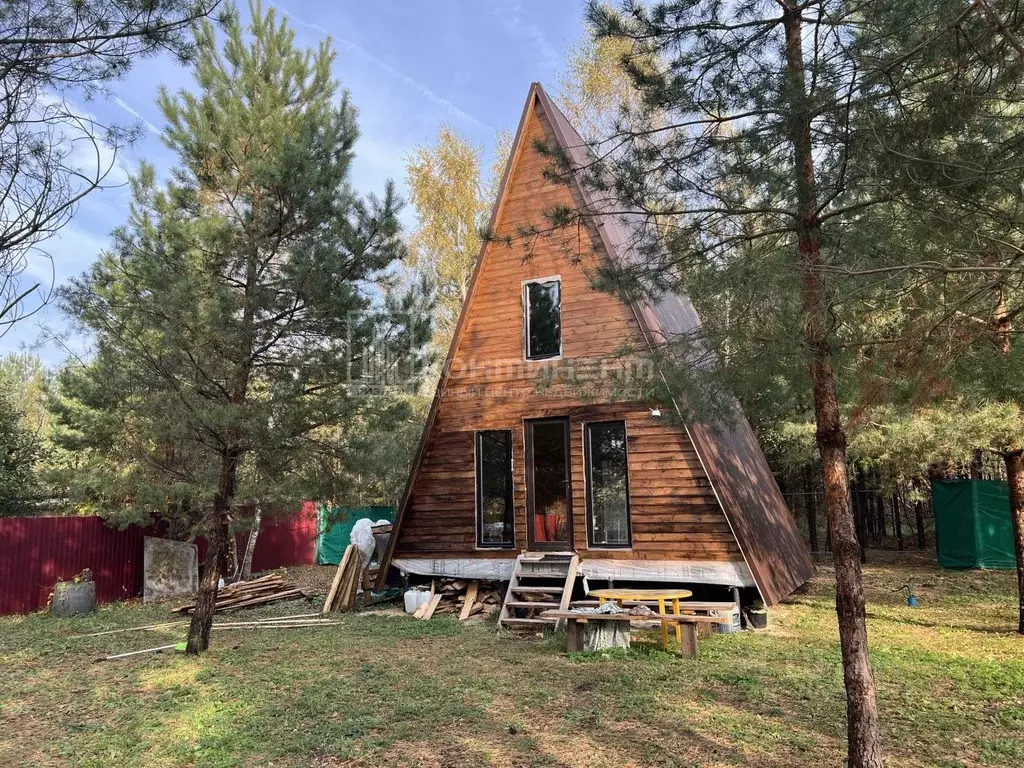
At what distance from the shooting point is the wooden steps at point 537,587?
8.36 meters

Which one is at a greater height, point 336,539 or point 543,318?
point 543,318

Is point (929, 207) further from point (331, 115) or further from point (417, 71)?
point (417, 71)

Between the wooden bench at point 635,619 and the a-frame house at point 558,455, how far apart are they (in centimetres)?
148

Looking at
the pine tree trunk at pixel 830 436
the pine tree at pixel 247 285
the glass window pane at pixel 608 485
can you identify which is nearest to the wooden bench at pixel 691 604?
the glass window pane at pixel 608 485

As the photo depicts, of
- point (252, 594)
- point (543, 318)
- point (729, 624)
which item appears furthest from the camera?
point (252, 594)

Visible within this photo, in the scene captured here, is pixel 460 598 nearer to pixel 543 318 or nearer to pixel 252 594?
pixel 252 594

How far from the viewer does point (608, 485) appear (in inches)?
355

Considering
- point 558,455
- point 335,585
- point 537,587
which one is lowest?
point 335,585

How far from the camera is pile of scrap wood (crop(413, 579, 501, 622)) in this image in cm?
941

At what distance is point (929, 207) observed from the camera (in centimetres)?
370

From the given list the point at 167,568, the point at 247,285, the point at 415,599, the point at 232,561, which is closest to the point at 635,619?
the point at 415,599

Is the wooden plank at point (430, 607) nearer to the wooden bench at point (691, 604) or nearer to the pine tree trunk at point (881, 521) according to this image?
the wooden bench at point (691, 604)

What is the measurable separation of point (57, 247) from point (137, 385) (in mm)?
4944

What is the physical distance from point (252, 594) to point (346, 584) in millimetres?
1931
